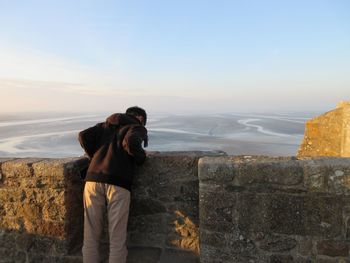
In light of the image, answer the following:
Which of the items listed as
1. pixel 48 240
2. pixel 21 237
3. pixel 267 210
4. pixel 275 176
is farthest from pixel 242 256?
pixel 21 237

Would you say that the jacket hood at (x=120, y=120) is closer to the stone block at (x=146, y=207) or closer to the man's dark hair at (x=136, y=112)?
the man's dark hair at (x=136, y=112)

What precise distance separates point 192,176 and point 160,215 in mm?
548

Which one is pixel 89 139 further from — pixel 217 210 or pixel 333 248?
pixel 333 248

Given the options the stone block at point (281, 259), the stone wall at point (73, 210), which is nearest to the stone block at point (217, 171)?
the stone wall at point (73, 210)

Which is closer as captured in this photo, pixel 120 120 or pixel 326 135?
pixel 120 120

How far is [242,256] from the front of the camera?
2.91 meters

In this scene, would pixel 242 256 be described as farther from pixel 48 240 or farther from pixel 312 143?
pixel 312 143

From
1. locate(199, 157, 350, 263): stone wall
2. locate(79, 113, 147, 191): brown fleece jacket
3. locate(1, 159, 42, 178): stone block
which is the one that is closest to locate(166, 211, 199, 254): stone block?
locate(199, 157, 350, 263): stone wall

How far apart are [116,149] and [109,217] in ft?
2.03

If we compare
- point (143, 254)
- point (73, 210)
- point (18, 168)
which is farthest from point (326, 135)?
point (18, 168)

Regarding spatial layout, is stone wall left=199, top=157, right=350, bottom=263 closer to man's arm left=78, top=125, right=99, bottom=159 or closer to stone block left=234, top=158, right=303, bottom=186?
stone block left=234, top=158, right=303, bottom=186

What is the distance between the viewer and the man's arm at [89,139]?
337cm

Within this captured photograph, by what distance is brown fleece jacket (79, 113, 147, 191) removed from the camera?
312 centimetres

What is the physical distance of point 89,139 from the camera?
134 inches
